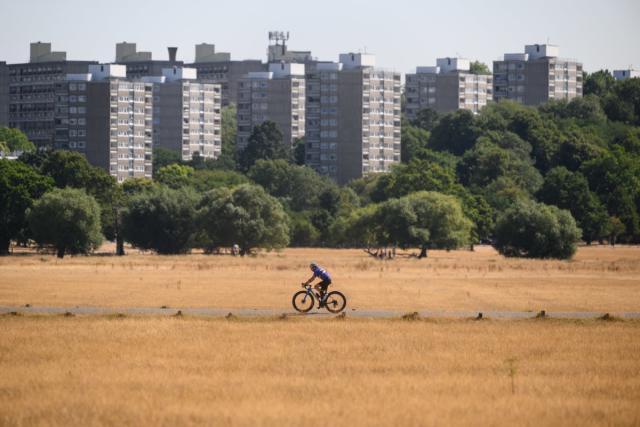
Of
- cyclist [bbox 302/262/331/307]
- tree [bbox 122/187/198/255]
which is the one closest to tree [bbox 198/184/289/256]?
tree [bbox 122/187/198/255]

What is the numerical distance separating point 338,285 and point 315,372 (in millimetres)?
44826

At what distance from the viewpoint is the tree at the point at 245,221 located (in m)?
152

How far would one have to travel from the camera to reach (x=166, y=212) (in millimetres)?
158375

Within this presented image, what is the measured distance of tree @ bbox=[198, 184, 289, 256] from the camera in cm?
15200

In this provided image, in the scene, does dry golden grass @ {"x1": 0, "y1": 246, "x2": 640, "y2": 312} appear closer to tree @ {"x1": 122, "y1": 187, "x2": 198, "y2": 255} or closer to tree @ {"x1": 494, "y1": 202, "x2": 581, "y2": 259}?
tree @ {"x1": 494, "y1": 202, "x2": 581, "y2": 259}

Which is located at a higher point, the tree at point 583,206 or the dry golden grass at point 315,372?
the tree at point 583,206

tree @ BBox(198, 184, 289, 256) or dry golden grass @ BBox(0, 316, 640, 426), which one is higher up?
tree @ BBox(198, 184, 289, 256)

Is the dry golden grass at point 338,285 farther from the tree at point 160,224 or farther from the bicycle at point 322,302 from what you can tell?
the tree at point 160,224

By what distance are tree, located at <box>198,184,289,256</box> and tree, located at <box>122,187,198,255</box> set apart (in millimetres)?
3715

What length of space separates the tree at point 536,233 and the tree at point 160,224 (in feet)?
104

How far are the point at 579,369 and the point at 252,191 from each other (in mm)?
118865

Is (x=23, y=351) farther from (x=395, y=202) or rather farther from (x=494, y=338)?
(x=395, y=202)

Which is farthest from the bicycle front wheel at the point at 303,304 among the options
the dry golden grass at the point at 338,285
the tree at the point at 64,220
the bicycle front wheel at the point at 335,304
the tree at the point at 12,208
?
the tree at the point at 12,208

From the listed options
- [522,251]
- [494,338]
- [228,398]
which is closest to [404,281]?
[494,338]
